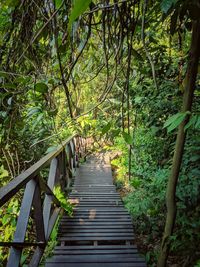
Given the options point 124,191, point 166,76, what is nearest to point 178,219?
point 166,76

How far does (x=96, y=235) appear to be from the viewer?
3018 millimetres

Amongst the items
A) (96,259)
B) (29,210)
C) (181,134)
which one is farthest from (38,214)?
(181,134)

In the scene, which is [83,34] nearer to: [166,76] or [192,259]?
[166,76]

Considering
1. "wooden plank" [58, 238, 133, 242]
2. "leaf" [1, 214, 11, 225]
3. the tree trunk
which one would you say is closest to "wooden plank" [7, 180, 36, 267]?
the tree trunk

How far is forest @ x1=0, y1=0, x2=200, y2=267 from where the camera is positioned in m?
1.29

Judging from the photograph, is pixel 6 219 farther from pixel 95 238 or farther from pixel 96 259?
pixel 96 259

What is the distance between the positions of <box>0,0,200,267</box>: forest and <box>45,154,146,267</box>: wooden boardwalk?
0.92ft

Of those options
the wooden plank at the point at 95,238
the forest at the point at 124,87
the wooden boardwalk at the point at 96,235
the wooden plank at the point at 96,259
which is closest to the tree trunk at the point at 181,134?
the forest at the point at 124,87

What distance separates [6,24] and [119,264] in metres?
2.09

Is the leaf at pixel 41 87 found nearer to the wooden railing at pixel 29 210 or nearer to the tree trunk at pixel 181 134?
the wooden railing at pixel 29 210

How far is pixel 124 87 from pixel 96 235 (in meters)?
2.11

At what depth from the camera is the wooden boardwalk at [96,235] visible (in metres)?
2.48

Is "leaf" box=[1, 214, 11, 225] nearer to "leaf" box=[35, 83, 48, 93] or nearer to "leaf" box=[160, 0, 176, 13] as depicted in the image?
"leaf" box=[35, 83, 48, 93]

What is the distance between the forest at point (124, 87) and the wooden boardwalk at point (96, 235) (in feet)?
0.92
